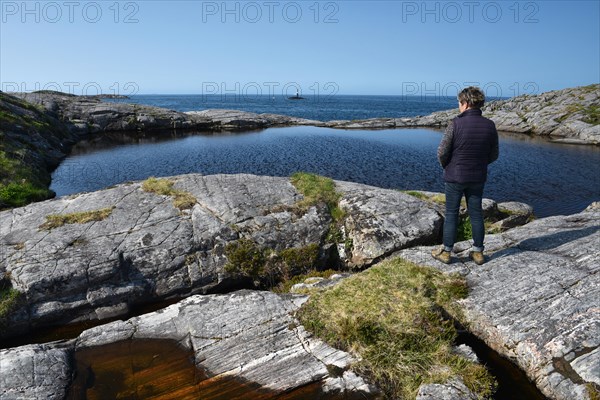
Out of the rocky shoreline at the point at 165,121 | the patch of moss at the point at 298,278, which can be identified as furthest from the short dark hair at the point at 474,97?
the rocky shoreline at the point at 165,121

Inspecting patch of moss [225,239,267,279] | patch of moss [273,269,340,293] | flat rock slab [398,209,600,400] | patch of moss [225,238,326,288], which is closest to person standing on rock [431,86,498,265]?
flat rock slab [398,209,600,400]

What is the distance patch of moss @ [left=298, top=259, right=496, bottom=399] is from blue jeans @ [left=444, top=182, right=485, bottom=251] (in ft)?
4.48

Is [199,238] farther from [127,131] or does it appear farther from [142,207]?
[127,131]

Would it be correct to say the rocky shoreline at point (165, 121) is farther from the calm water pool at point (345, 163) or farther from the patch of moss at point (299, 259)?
the patch of moss at point (299, 259)

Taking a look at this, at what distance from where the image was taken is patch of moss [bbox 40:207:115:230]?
14383 millimetres

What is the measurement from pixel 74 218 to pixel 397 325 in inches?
504

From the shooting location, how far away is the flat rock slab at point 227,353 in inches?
308

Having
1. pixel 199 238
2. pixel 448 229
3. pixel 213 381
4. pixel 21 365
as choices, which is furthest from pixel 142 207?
pixel 448 229

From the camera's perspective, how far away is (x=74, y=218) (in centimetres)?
1476

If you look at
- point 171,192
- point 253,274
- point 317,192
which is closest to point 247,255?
point 253,274

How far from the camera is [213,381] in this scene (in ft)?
26.6

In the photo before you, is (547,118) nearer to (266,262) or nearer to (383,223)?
(383,223)

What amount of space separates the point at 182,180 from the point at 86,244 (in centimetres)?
556

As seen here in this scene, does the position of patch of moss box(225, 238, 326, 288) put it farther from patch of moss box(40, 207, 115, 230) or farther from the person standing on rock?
the person standing on rock
